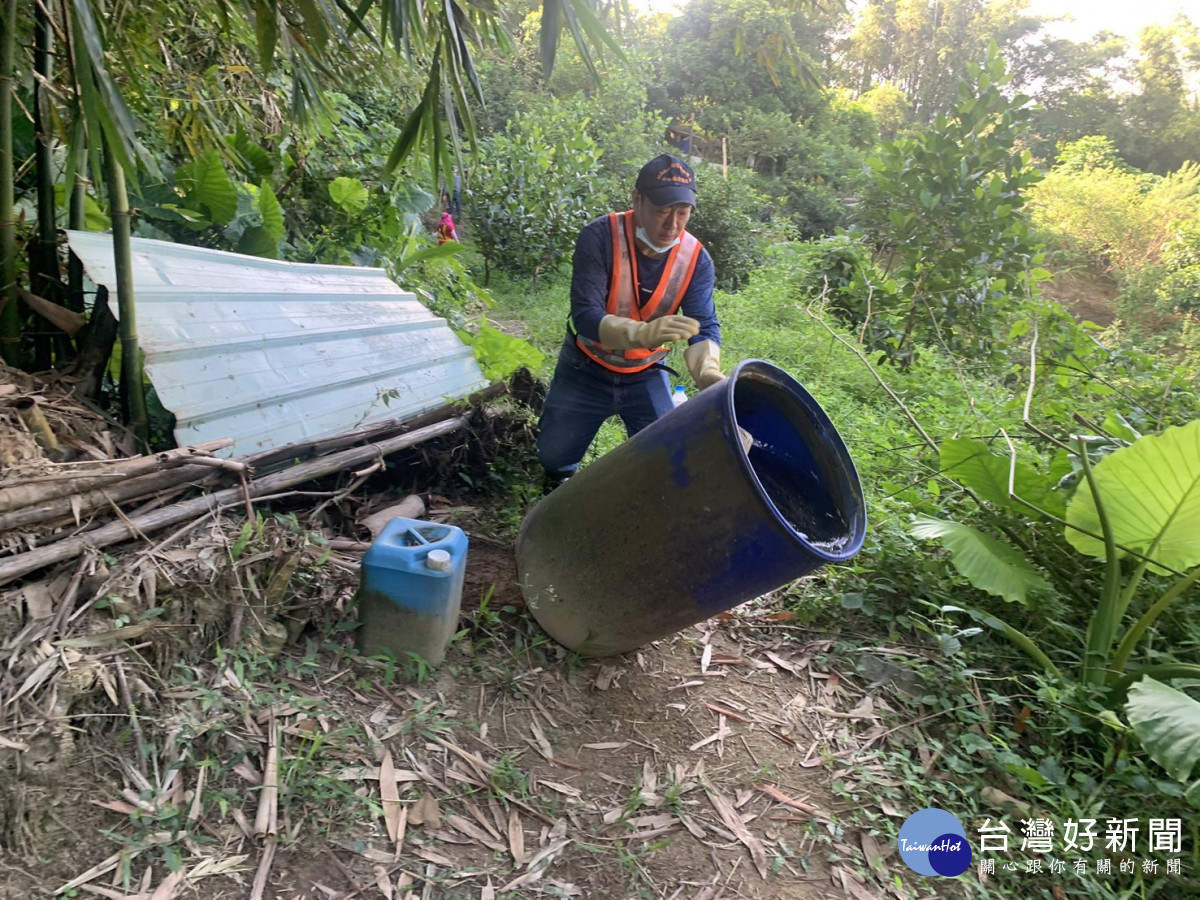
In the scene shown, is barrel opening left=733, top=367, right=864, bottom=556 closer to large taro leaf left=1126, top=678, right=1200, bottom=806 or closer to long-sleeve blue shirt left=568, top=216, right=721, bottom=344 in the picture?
long-sleeve blue shirt left=568, top=216, right=721, bottom=344

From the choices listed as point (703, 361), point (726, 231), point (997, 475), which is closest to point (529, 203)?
point (726, 231)

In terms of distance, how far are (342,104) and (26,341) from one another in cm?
570

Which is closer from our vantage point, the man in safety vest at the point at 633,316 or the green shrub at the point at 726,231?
the man in safety vest at the point at 633,316

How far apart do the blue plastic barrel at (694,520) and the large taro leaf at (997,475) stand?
3.09 ft

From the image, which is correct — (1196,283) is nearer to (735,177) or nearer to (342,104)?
(735,177)

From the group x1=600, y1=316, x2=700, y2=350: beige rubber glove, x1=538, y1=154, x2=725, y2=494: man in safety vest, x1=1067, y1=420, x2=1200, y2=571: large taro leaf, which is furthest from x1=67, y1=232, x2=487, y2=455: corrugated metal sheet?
x1=1067, y1=420, x2=1200, y2=571: large taro leaf

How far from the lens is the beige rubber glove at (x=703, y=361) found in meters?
2.92

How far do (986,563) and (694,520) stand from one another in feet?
4.37

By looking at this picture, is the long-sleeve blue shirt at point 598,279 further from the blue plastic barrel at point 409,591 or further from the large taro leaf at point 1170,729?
the large taro leaf at point 1170,729

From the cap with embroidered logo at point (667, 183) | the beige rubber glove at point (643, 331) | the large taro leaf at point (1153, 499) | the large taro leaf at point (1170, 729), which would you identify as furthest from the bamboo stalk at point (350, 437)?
the large taro leaf at point (1170, 729)

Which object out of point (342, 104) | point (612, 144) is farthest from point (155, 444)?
point (612, 144)

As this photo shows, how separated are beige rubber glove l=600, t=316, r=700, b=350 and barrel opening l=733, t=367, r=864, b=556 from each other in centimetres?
33

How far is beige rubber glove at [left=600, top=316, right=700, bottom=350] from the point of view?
8.86 ft

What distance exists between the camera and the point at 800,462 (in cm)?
260
